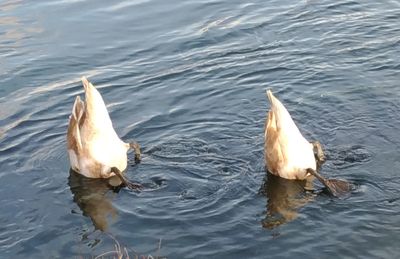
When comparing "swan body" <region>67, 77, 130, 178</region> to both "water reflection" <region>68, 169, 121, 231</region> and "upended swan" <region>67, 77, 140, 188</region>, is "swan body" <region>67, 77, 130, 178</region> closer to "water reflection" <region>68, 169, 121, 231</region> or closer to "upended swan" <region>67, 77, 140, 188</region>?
"upended swan" <region>67, 77, 140, 188</region>

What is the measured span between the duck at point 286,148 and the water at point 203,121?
0.18 metres

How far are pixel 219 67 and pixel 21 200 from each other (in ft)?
15.0

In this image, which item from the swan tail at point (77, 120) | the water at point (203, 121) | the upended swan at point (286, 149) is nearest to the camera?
the water at point (203, 121)

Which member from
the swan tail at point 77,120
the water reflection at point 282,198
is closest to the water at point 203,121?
the water reflection at point 282,198

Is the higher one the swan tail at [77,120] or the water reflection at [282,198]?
the swan tail at [77,120]

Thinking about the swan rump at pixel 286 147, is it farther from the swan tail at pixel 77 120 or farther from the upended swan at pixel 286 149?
the swan tail at pixel 77 120

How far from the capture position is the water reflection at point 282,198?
805 centimetres

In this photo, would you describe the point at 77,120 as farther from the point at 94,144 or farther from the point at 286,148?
the point at 286,148

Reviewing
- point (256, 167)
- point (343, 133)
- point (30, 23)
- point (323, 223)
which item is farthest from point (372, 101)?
point (30, 23)

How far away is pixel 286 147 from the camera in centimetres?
862

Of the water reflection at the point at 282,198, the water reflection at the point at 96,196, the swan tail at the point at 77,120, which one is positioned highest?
the swan tail at the point at 77,120

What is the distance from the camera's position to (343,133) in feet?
31.7

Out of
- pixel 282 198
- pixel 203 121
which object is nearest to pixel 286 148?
pixel 282 198

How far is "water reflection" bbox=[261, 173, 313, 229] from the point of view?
317 inches
